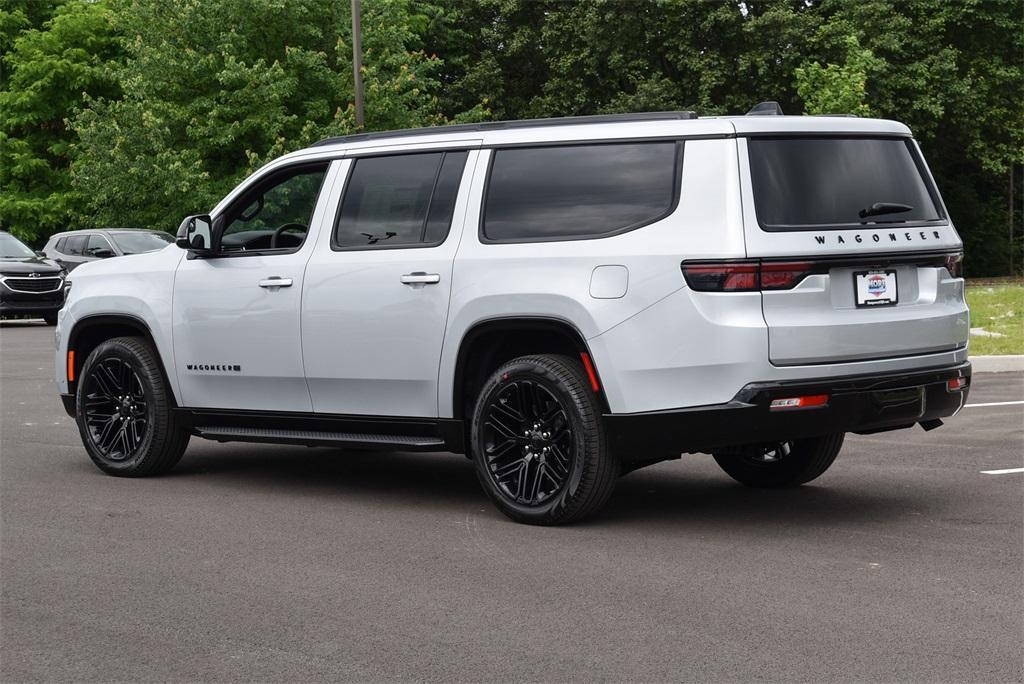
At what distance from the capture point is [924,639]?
4.91 metres

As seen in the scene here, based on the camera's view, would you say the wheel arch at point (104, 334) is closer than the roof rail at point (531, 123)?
No

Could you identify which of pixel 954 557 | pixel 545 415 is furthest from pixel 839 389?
pixel 545 415

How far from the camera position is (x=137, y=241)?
2772 cm

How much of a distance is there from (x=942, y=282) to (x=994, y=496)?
4.79 feet

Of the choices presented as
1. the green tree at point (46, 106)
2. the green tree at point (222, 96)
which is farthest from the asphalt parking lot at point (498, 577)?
the green tree at point (46, 106)

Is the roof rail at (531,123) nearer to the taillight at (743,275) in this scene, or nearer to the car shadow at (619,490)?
the taillight at (743,275)

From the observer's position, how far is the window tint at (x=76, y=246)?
28406mm

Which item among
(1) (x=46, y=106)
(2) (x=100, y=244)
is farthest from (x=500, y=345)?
(1) (x=46, y=106)

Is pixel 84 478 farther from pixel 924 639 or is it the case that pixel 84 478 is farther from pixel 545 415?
pixel 924 639

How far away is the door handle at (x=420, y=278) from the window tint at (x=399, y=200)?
0.62 feet

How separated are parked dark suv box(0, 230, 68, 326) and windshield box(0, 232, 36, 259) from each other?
32mm

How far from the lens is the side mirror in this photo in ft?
27.2

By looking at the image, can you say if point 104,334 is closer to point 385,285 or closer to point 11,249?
point 385,285

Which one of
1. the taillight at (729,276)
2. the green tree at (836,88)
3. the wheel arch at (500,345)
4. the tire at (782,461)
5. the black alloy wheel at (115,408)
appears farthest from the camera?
the green tree at (836,88)
